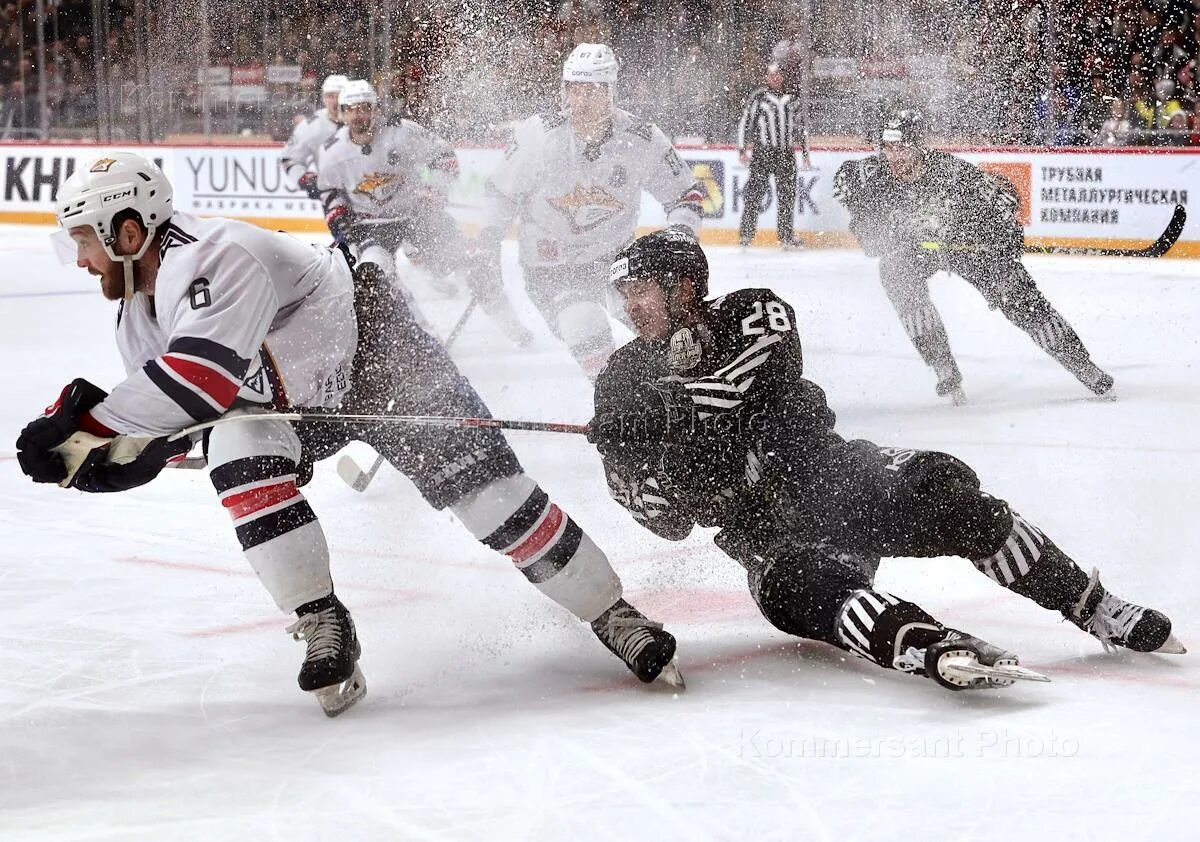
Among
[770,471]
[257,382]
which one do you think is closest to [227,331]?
[257,382]

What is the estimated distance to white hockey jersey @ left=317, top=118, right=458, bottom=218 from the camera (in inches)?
268

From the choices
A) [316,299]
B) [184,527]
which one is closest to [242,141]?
[184,527]

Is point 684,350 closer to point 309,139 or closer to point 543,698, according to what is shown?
point 543,698

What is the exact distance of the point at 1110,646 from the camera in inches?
100

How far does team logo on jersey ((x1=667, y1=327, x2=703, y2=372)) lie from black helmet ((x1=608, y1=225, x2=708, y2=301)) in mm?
70

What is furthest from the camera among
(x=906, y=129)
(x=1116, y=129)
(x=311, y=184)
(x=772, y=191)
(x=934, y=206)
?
(x=772, y=191)

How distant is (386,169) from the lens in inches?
269

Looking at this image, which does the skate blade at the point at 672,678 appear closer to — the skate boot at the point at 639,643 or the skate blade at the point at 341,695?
the skate boot at the point at 639,643

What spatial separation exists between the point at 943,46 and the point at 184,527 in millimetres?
9463

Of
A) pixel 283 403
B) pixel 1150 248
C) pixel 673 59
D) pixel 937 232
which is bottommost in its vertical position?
pixel 1150 248

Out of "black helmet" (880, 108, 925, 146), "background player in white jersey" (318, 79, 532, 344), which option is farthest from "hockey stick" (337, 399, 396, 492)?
"background player in white jersey" (318, 79, 532, 344)

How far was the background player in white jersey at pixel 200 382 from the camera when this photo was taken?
2213 mm

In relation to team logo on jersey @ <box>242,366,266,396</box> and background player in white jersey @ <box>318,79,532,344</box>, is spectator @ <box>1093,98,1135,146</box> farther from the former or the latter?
team logo on jersey @ <box>242,366,266,396</box>

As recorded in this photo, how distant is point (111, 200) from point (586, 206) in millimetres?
2808
